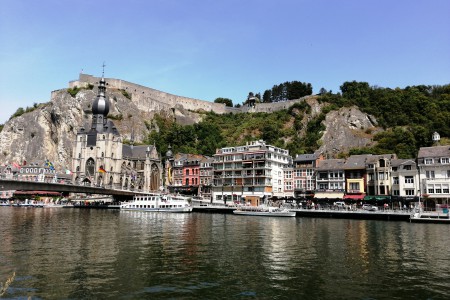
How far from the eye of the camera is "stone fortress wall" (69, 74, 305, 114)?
139m

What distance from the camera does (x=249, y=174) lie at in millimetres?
86875

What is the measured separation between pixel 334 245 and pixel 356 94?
104 m

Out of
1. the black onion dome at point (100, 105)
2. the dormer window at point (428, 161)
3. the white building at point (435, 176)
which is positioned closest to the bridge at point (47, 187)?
the black onion dome at point (100, 105)

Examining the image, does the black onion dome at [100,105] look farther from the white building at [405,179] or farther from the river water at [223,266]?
the white building at [405,179]

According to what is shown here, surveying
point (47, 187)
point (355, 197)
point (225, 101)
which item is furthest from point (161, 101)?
point (355, 197)

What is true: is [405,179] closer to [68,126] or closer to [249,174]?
[249,174]

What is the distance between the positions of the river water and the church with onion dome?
75.1 meters

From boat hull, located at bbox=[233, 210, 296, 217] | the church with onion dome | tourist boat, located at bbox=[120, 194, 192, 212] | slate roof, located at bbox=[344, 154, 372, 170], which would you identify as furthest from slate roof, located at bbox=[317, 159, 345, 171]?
the church with onion dome

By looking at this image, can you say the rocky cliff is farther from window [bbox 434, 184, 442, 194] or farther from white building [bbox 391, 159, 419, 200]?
window [bbox 434, 184, 442, 194]

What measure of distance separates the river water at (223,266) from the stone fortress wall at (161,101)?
4327 inches

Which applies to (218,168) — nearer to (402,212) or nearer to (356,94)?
(402,212)

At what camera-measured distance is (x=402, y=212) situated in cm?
5659

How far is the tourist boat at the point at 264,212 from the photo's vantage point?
211ft

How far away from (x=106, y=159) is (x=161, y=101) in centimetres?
4603
